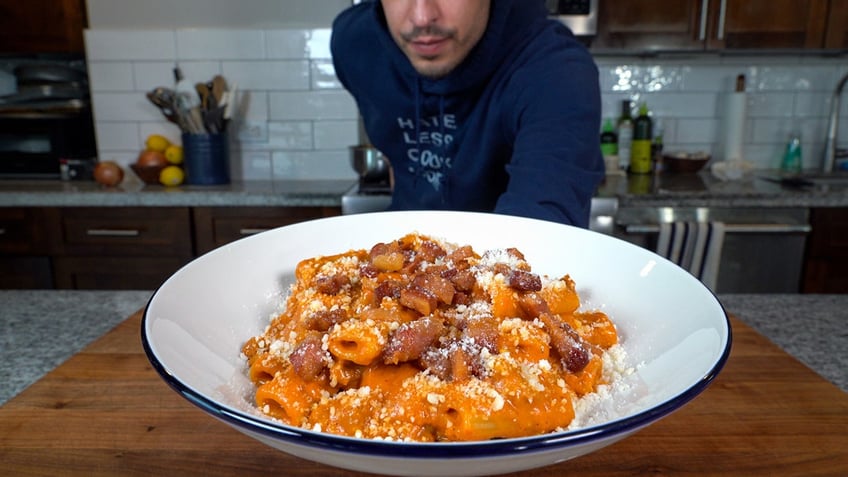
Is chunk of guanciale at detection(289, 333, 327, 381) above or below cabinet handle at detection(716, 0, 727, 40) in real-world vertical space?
below

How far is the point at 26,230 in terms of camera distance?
2.37 metres

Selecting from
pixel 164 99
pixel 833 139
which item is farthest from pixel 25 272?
pixel 833 139

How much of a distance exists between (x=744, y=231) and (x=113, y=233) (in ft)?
7.88

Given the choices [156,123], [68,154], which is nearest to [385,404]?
[156,123]

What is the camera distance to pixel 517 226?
0.84 m

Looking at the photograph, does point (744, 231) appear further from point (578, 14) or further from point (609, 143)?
point (578, 14)

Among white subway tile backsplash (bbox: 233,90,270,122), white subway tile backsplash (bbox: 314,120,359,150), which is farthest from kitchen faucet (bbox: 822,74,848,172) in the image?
white subway tile backsplash (bbox: 233,90,270,122)

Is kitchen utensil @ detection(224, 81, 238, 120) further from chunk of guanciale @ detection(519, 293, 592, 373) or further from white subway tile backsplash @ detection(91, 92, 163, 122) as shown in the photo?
chunk of guanciale @ detection(519, 293, 592, 373)

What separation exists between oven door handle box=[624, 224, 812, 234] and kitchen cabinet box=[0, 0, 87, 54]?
2437 mm

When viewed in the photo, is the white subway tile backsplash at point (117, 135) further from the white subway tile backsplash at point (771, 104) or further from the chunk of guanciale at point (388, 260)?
the white subway tile backsplash at point (771, 104)

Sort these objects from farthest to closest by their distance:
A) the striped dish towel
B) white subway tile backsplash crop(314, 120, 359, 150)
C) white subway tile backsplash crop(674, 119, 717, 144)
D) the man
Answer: white subway tile backsplash crop(674, 119, 717, 144)
white subway tile backsplash crop(314, 120, 359, 150)
the striped dish towel
the man

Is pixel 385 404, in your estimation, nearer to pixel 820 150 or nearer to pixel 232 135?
pixel 232 135

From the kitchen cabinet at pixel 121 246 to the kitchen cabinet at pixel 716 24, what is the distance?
1.83 meters

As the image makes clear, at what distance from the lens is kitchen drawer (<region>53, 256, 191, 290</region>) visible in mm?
2381
